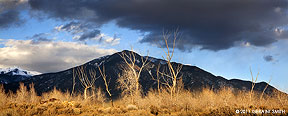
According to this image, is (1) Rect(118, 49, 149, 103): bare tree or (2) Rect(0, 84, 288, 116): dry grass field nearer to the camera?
(2) Rect(0, 84, 288, 116): dry grass field

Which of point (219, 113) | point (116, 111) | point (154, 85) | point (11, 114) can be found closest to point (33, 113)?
point (11, 114)

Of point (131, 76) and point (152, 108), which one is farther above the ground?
point (131, 76)

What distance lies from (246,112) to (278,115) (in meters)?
1.60

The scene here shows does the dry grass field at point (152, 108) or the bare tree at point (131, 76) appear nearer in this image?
the dry grass field at point (152, 108)

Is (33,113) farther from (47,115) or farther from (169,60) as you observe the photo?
(169,60)

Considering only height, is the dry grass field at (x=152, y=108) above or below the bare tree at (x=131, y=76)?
below

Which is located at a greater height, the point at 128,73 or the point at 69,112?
the point at 128,73

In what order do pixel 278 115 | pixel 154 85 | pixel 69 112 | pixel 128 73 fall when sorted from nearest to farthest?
pixel 278 115
pixel 69 112
pixel 128 73
pixel 154 85

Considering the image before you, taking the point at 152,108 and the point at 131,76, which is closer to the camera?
the point at 152,108

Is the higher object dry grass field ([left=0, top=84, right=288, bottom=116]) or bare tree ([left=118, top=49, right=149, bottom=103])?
bare tree ([left=118, top=49, right=149, bottom=103])

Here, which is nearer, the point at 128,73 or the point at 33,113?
the point at 33,113

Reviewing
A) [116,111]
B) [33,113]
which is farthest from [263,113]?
[33,113]

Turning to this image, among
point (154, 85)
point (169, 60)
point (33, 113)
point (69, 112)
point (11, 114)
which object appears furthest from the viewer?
point (154, 85)

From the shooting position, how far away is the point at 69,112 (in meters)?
17.6
